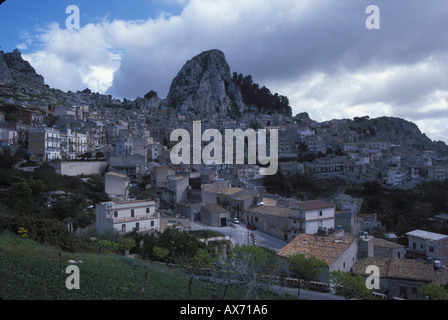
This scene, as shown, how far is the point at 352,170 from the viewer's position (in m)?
48.6

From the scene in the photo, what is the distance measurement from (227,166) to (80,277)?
113 ft

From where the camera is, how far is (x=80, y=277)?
730cm

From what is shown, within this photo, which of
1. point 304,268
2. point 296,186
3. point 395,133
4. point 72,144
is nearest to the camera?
point 304,268

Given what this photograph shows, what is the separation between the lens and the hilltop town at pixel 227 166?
16.8m

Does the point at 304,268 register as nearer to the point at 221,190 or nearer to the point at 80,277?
the point at 80,277

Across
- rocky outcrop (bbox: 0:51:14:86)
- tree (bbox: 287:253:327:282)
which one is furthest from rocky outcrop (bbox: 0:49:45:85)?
tree (bbox: 287:253:327:282)

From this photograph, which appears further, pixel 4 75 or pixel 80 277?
pixel 4 75

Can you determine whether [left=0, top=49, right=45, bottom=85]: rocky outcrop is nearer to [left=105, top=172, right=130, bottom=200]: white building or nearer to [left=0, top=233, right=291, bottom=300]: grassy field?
[left=105, top=172, right=130, bottom=200]: white building

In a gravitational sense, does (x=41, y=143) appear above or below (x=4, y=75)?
below

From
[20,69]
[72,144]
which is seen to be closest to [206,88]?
[20,69]

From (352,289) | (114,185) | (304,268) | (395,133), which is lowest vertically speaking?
(352,289)

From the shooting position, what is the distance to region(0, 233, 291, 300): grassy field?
6324 millimetres

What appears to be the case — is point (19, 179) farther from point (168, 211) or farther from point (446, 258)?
point (446, 258)

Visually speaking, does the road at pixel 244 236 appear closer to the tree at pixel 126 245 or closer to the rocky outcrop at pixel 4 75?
the tree at pixel 126 245
